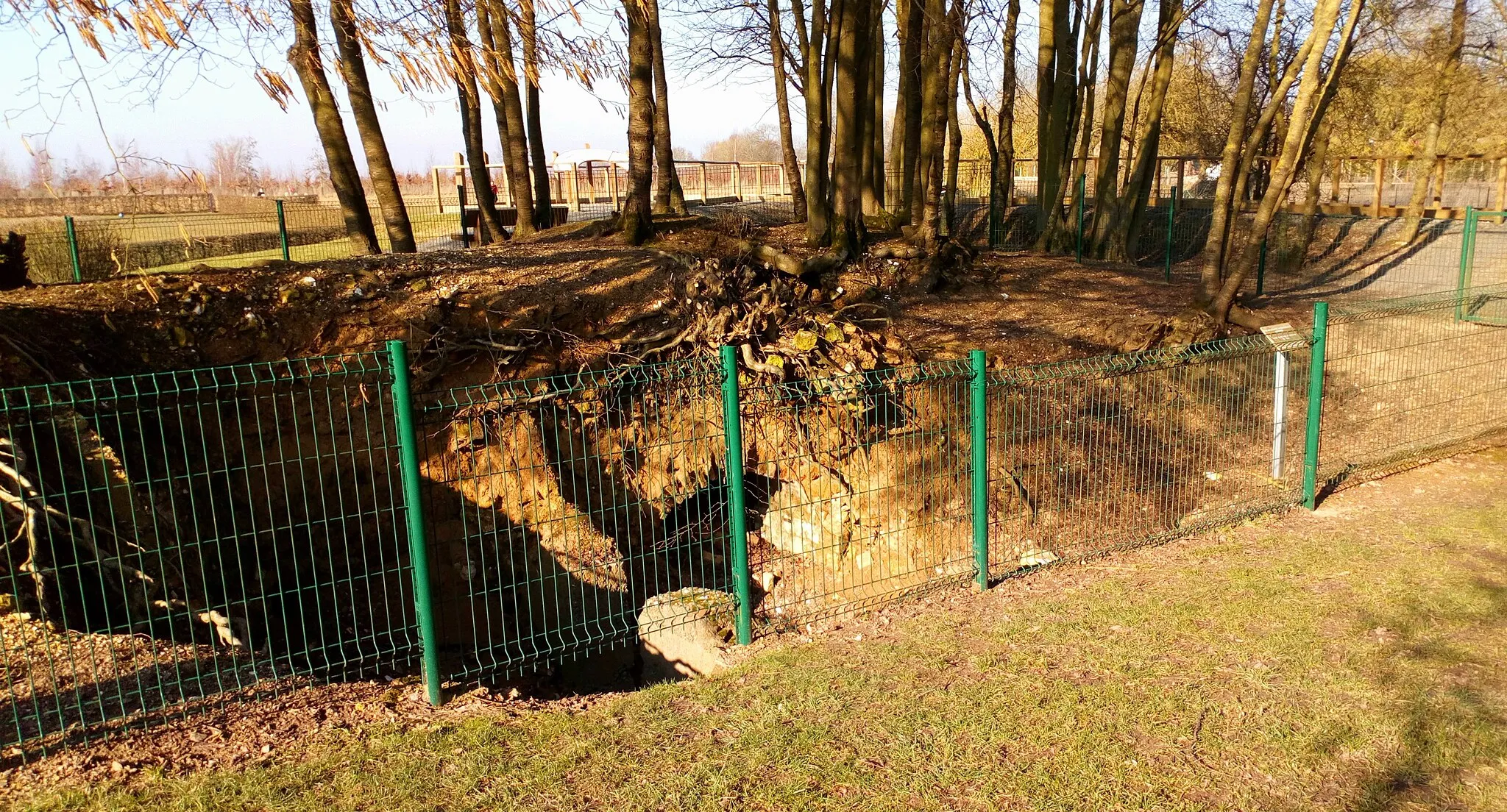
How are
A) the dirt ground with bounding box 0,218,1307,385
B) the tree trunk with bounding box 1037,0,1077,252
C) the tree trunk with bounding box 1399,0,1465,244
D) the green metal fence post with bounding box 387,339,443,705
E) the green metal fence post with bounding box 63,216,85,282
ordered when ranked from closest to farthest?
the green metal fence post with bounding box 387,339,443,705 → the dirt ground with bounding box 0,218,1307,385 → the green metal fence post with bounding box 63,216,85,282 → the tree trunk with bounding box 1037,0,1077,252 → the tree trunk with bounding box 1399,0,1465,244

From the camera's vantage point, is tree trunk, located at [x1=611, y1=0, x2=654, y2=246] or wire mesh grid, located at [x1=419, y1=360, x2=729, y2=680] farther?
tree trunk, located at [x1=611, y1=0, x2=654, y2=246]

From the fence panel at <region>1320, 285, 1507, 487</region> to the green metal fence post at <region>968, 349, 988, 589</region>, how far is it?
403cm

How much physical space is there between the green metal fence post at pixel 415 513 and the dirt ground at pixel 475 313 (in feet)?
13.1

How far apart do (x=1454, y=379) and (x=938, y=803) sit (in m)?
10.1

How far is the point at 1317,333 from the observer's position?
767 cm

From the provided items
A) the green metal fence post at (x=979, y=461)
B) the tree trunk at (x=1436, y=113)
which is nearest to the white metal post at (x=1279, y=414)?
the green metal fence post at (x=979, y=461)

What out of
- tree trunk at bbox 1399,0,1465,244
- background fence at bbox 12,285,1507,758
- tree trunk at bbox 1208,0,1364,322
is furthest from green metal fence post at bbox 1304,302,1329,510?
tree trunk at bbox 1399,0,1465,244

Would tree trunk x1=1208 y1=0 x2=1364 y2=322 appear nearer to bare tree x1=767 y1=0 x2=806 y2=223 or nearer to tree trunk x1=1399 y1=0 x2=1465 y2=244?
tree trunk x1=1399 y1=0 x2=1465 y2=244

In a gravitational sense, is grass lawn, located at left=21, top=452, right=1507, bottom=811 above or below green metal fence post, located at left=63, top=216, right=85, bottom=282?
below

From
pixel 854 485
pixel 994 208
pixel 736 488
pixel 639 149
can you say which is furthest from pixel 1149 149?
pixel 736 488

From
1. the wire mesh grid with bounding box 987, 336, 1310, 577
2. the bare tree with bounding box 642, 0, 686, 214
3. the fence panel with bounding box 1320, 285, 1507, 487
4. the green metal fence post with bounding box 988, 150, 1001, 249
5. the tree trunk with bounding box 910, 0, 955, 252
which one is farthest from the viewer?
the green metal fence post with bounding box 988, 150, 1001, 249

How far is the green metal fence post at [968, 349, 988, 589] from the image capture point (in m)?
6.23

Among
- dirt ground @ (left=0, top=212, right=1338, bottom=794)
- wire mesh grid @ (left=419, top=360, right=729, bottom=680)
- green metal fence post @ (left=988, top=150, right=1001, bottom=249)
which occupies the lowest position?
wire mesh grid @ (left=419, top=360, right=729, bottom=680)

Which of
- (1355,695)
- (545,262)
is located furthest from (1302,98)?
(545,262)
